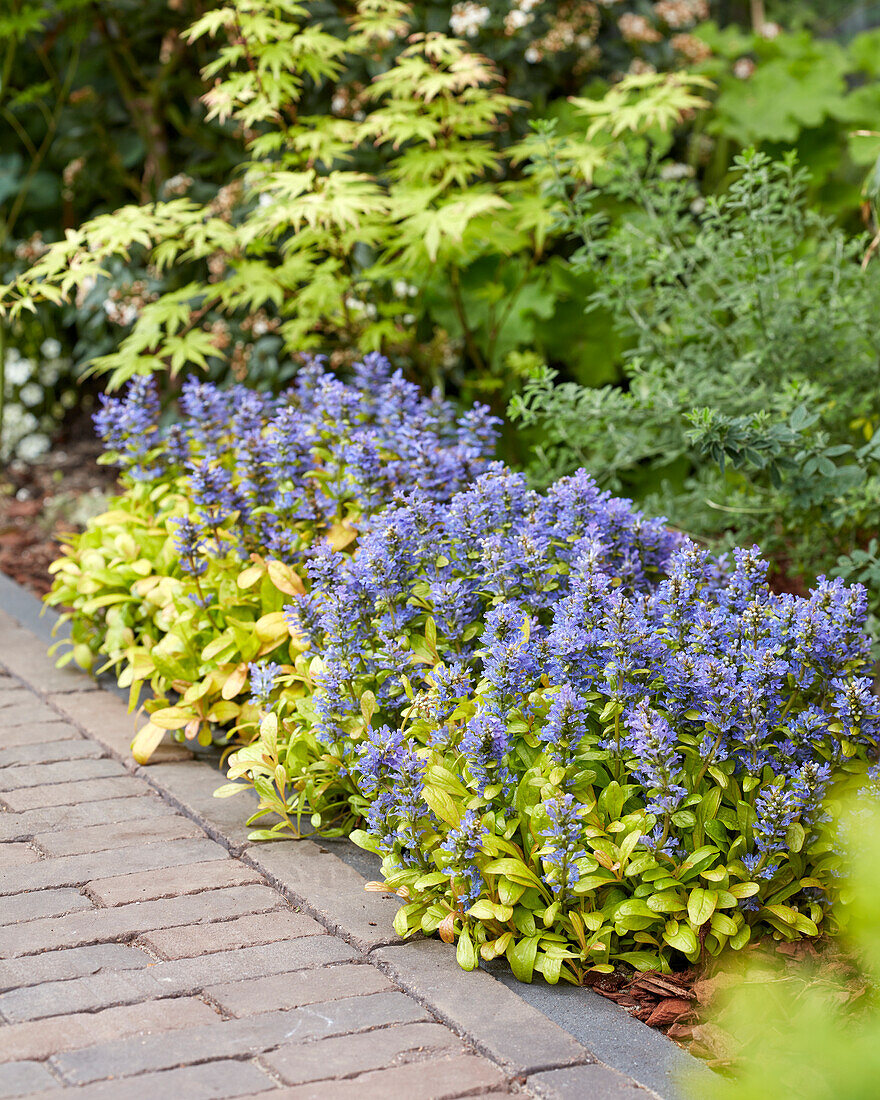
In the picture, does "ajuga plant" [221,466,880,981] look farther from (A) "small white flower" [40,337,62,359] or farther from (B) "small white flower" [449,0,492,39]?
(A) "small white flower" [40,337,62,359]

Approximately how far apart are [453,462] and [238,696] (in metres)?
0.91

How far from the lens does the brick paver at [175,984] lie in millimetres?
1717

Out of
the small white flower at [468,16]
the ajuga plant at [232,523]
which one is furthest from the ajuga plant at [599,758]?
the small white flower at [468,16]

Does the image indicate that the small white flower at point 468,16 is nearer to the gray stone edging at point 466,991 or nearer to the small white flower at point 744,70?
the small white flower at point 744,70

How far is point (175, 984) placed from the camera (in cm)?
196

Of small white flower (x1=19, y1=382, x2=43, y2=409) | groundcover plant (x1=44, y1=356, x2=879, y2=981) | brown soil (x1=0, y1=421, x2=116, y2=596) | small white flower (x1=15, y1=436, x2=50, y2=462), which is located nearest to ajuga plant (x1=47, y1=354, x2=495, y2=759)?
groundcover plant (x1=44, y1=356, x2=879, y2=981)

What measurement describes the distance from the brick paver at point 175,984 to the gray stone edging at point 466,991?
1.2 inches

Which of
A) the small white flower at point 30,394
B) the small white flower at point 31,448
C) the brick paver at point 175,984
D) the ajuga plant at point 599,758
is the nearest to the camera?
the brick paver at point 175,984

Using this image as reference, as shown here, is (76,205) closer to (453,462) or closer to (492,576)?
(453,462)

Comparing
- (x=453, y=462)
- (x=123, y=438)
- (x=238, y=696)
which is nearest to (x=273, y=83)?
(x=123, y=438)

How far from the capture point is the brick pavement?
172 centimetres

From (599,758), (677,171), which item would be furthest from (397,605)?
(677,171)

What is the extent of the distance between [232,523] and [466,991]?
5.27ft

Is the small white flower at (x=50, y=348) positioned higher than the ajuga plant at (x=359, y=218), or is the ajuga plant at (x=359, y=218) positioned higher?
the ajuga plant at (x=359, y=218)
